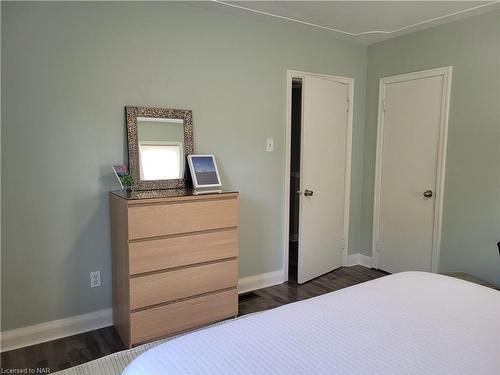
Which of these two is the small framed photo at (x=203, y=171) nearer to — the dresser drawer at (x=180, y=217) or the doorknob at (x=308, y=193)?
the dresser drawer at (x=180, y=217)

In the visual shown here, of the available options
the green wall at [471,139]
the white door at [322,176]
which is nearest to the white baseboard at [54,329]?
the white door at [322,176]

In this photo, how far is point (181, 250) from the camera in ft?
7.66

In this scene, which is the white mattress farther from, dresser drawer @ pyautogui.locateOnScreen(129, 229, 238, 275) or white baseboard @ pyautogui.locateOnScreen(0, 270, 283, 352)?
white baseboard @ pyautogui.locateOnScreen(0, 270, 283, 352)

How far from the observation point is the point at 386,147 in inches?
143

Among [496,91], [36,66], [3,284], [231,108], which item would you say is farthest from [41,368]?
[496,91]

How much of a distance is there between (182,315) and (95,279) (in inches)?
26.7

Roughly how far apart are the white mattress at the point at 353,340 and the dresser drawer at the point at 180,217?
103 cm

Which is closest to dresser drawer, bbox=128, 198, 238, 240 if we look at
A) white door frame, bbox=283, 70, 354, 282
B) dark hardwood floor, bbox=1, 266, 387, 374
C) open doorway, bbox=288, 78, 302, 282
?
dark hardwood floor, bbox=1, 266, 387, 374

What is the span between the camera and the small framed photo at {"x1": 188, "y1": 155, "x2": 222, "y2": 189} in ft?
8.77

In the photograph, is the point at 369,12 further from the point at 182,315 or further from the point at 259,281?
the point at 182,315

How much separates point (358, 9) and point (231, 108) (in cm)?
126

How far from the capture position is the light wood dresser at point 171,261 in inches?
86.0

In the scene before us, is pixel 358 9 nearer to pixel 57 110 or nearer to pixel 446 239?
pixel 446 239

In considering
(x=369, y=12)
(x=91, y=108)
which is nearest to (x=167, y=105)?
(x=91, y=108)
